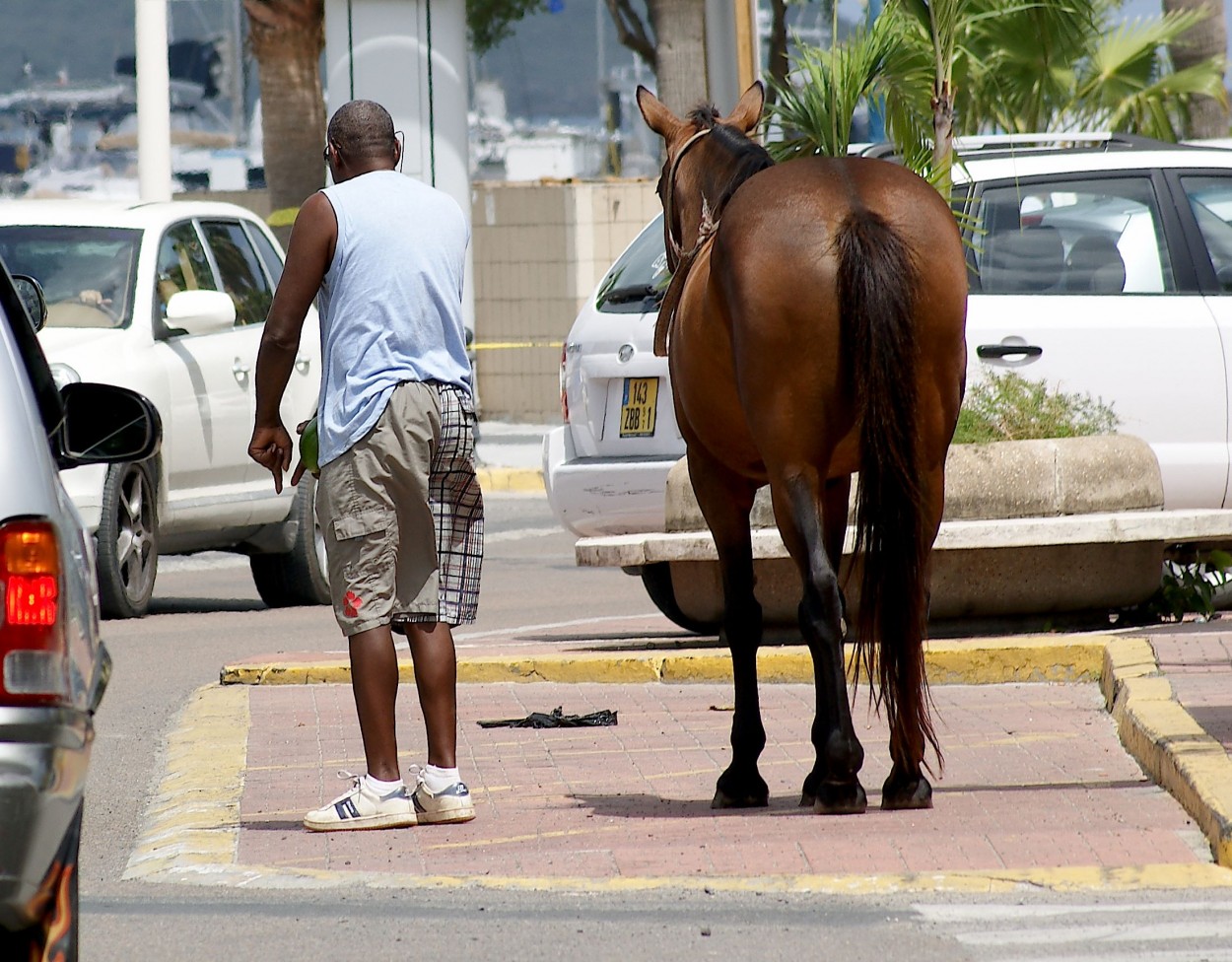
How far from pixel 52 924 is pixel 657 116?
4.19 m

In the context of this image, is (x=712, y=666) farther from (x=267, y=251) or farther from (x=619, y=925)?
(x=267, y=251)

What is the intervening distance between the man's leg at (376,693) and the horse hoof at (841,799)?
113 centimetres

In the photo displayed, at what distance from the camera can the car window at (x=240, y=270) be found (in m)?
12.0

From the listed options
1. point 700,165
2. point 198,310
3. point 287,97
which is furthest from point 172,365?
point 287,97

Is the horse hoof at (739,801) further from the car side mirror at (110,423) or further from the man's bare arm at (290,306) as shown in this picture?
the car side mirror at (110,423)

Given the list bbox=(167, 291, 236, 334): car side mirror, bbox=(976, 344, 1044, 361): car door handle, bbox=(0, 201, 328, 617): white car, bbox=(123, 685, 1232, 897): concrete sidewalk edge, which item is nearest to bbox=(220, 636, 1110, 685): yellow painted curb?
bbox=(976, 344, 1044, 361): car door handle

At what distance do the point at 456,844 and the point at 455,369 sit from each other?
1.27m

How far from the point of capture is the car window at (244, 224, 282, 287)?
1245 centimetres

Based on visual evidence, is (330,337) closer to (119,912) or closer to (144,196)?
(119,912)

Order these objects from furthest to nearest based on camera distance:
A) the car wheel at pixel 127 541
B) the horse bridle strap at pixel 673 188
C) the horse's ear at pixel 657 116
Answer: the car wheel at pixel 127 541 < the horse's ear at pixel 657 116 < the horse bridle strap at pixel 673 188

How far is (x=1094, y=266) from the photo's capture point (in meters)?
9.72

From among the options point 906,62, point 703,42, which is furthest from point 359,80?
point 906,62

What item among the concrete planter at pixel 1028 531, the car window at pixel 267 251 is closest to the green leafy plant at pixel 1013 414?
the concrete planter at pixel 1028 531

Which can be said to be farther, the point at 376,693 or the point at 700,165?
the point at 700,165
